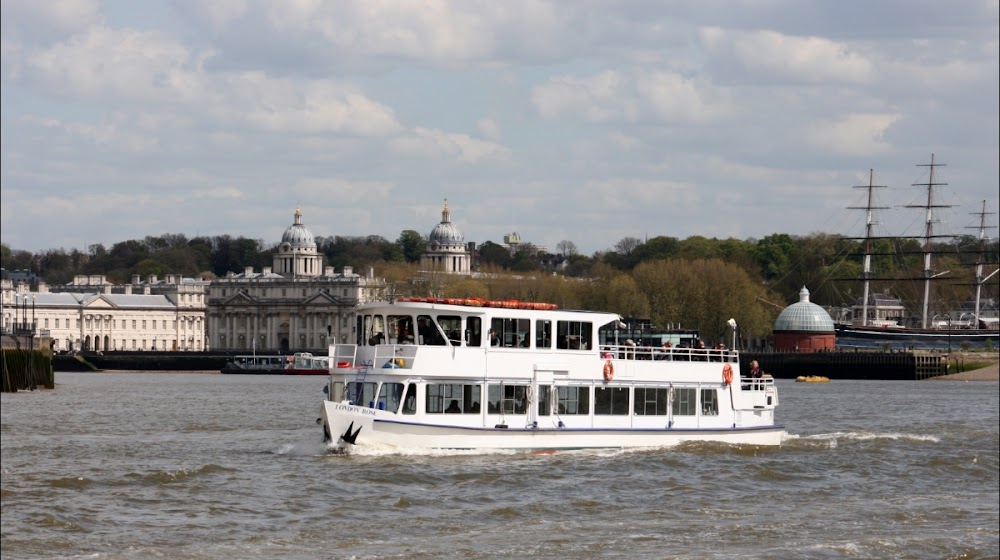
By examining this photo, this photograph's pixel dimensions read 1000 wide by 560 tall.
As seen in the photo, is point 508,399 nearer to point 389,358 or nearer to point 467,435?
point 467,435

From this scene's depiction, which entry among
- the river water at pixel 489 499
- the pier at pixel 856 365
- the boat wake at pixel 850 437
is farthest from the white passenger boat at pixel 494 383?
the pier at pixel 856 365

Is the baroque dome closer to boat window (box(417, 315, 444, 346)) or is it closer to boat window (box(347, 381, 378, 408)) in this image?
boat window (box(417, 315, 444, 346))

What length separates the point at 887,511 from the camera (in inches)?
1455

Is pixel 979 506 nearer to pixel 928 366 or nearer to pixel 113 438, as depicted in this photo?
pixel 113 438

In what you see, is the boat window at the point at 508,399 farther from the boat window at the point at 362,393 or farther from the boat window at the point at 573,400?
the boat window at the point at 362,393

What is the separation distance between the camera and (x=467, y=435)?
148 ft

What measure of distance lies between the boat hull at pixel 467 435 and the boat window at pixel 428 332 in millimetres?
2256

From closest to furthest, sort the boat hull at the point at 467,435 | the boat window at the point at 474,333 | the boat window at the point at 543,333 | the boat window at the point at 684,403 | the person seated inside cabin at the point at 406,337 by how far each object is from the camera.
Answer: the boat hull at the point at 467,435 < the person seated inside cabin at the point at 406,337 < the boat window at the point at 474,333 < the boat window at the point at 543,333 < the boat window at the point at 684,403

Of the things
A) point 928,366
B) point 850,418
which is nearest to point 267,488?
point 850,418

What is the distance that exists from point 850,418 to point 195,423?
26.6 m

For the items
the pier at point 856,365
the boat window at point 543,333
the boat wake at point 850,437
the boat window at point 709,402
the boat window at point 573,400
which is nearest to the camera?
the boat window at point 543,333

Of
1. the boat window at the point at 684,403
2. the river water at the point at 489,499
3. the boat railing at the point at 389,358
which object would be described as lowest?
the river water at the point at 489,499

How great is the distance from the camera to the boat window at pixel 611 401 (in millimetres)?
48094

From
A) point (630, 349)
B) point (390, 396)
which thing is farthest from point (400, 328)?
point (630, 349)
